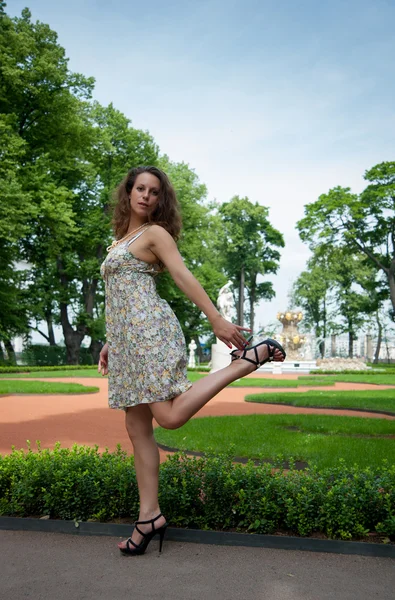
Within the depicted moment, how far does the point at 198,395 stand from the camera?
3.15 metres

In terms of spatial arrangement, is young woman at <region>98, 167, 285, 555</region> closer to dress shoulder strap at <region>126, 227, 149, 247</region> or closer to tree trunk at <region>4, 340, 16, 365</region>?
dress shoulder strap at <region>126, 227, 149, 247</region>

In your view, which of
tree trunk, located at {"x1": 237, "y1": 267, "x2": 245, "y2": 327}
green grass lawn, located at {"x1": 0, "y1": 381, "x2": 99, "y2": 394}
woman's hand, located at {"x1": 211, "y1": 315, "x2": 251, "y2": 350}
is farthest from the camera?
tree trunk, located at {"x1": 237, "y1": 267, "x2": 245, "y2": 327}

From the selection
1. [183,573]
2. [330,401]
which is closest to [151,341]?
[183,573]

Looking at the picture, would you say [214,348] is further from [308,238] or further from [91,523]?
[91,523]

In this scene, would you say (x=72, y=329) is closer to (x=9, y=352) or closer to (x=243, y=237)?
(x=9, y=352)

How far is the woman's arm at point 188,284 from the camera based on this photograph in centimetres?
306

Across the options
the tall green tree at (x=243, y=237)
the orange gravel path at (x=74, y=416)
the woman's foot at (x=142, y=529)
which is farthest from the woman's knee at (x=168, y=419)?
the tall green tree at (x=243, y=237)

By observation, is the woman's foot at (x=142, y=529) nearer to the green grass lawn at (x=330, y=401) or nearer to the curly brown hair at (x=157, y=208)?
the curly brown hair at (x=157, y=208)

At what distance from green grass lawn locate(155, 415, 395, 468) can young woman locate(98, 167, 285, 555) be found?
2.06 meters

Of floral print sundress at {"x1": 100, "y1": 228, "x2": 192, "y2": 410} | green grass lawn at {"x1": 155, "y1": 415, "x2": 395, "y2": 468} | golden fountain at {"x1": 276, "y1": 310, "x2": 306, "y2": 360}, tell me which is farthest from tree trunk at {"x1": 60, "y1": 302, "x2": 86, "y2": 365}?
floral print sundress at {"x1": 100, "y1": 228, "x2": 192, "y2": 410}

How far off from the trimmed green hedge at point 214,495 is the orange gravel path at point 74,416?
268cm

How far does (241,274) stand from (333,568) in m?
50.3

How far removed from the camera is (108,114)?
34.5 meters

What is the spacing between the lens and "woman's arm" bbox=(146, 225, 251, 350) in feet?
10.1
